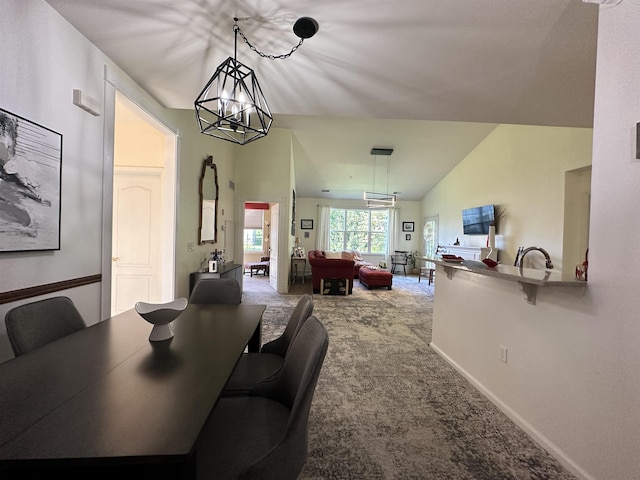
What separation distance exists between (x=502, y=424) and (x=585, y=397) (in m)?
0.61

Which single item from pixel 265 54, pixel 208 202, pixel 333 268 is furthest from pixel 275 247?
pixel 265 54

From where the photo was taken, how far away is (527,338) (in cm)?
194

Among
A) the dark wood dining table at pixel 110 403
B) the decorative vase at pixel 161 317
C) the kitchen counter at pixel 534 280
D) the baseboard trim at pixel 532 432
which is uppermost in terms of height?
the kitchen counter at pixel 534 280

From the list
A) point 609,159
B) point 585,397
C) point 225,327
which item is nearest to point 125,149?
point 225,327

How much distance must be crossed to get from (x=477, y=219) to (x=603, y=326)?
5357mm

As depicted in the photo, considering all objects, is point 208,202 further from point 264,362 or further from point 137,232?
point 264,362

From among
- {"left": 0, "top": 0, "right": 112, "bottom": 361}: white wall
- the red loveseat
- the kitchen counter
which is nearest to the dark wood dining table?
{"left": 0, "top": 0, "right": 112, "bottom": 361}: white wall

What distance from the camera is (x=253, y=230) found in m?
9.99

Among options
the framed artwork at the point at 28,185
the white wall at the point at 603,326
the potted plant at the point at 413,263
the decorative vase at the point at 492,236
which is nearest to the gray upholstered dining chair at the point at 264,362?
the framed artwork at the point at 28,185

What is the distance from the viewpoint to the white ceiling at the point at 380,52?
A: 1788mm

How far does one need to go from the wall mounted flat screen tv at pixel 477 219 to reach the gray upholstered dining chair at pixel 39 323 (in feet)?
21.3

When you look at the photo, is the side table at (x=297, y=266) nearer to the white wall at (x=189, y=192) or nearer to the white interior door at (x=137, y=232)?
the white wall at (x=189, y=192)

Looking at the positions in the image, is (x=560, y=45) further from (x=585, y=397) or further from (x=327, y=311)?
(x=327, y=311)

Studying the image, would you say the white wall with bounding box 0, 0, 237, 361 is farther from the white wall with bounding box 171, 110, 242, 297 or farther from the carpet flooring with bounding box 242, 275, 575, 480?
the carpet flooring with bounding box 242, 275, 575, 480
